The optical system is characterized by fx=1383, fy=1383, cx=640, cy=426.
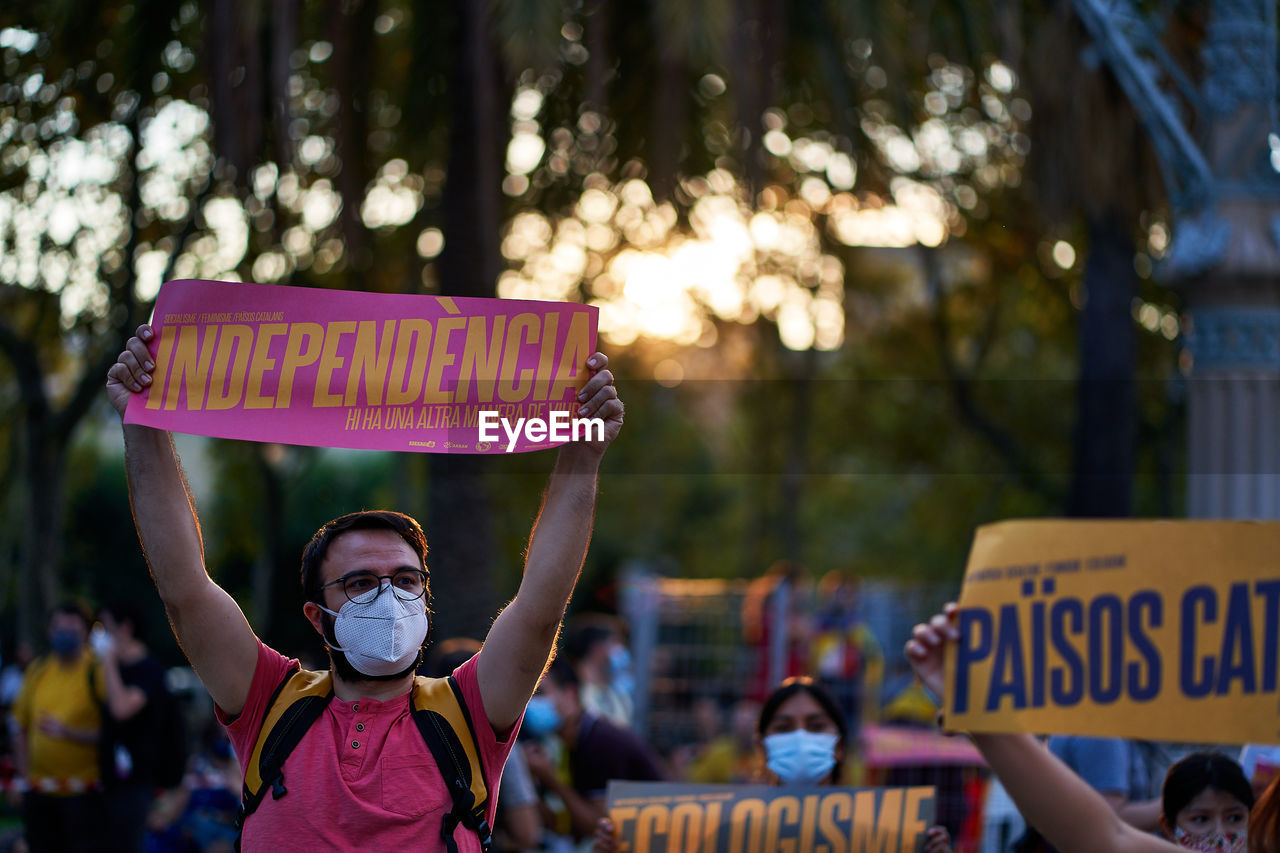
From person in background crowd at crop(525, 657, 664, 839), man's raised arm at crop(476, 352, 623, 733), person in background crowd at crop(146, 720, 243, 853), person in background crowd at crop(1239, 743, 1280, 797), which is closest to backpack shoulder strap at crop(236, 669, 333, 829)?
man's raised arm at crop(476, 352, 623, 733)

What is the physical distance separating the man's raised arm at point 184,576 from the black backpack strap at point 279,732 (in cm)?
8

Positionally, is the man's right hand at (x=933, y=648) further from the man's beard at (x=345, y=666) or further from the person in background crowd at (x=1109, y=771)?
the person in background crowd at (x=1109, y=771)

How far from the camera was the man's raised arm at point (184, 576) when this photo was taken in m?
2.81

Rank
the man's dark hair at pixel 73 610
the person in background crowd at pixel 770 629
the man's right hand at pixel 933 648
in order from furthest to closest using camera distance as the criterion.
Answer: the person in background crowd at pixel 770 629, the man's dark hair at pixel 73 610, the man's right hand at pixel 933 648

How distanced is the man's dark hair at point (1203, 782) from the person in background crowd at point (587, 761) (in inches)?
95.7

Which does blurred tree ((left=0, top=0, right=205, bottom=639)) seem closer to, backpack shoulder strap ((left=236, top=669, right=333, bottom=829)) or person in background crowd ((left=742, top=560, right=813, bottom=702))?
person in background crowd ((left=742, top=560, right=813, bottom=702))

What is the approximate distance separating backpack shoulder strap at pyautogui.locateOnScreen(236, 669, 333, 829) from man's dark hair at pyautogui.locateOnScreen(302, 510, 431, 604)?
0.20 m

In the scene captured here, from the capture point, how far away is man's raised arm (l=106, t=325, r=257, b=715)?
281 centimetres

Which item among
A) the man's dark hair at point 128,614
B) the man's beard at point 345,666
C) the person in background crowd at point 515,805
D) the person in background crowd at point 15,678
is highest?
the man's beard at point 345,666

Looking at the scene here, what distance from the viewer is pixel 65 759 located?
23.5ft

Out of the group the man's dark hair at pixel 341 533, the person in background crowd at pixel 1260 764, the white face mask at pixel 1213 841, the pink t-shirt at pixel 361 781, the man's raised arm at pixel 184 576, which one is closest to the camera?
the pink t-shirt at pixel 361 781

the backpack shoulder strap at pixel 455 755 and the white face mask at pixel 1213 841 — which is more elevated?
the backpack shoulder strap at pixel 455 755

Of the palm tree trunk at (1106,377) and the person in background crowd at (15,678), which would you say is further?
the palm tree trunk at (1106,377)

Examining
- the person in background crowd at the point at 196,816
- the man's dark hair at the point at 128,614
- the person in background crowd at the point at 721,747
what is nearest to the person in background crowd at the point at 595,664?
the person in background crowd at the point at 721,747
